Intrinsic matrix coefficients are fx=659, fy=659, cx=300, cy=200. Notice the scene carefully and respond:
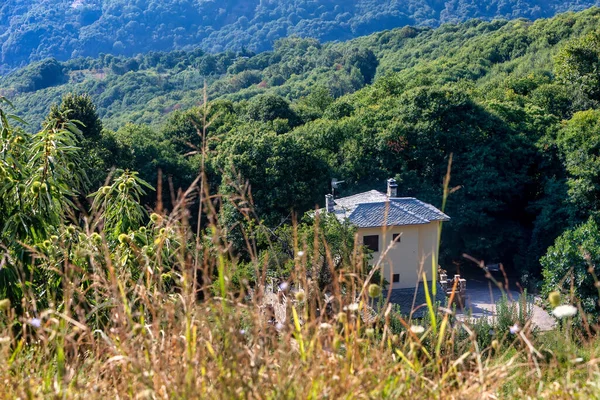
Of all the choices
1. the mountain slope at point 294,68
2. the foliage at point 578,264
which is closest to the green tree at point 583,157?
the foliage at point 578,264

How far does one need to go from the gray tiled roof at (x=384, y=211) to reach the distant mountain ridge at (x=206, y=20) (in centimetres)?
10715

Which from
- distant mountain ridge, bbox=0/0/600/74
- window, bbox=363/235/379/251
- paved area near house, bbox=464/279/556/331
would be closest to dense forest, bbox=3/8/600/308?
paved area near house, bbox=464/279/556/331

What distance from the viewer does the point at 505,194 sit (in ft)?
77.0

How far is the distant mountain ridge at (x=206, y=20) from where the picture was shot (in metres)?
120

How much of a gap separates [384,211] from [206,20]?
127507mm

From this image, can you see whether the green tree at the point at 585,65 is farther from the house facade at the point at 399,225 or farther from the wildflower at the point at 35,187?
the wildflower at the point at 35,187

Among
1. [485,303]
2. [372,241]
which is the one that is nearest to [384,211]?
[372,241]

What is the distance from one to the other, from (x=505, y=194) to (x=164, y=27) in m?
117

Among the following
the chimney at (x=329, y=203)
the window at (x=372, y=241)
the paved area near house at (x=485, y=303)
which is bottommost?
the paved area near house at (x=485, y=303)

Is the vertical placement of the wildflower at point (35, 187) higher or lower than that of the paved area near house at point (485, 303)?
higher

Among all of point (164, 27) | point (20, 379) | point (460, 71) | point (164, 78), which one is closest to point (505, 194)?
point (460, 71)

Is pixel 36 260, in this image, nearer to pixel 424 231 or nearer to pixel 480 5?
pixel 424 231

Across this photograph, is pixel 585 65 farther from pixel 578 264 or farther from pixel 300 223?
pixel 300 223

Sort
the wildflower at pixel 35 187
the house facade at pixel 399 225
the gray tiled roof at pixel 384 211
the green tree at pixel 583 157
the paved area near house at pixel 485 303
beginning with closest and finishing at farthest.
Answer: the wildflower at pixel 35 187 < the paved area near house at pixel 485 303 < the gray tiled roof at pixel 384 211 < the house facade at pixel 399 225 < the green tree at pixel 583 157
